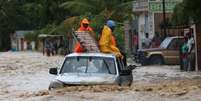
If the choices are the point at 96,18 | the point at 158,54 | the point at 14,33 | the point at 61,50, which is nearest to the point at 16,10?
the point at 14,33

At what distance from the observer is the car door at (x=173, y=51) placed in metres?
33.2

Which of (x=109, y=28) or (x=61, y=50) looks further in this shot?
(x=61, y=50)

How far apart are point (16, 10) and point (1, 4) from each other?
247 centimetres

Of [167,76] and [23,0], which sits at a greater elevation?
[23,0]

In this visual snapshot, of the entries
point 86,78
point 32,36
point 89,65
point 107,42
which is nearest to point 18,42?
point 32,36

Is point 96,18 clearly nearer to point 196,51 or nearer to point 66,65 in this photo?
point 196,51

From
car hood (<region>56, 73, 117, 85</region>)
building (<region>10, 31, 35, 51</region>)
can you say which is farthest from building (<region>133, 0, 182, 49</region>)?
building (<region>10, 31, 35, 51</region>)

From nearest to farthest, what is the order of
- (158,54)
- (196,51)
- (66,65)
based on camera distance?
(66,65) → (196,51) → (158,54)

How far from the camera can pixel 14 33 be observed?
111m

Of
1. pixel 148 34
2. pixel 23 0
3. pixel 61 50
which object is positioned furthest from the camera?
pixel 23 0

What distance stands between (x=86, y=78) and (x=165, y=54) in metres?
18.8

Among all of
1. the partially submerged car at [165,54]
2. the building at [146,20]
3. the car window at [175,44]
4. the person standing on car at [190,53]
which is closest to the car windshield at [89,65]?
the person standing on car at [190,53]

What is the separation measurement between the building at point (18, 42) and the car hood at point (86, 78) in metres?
92.9

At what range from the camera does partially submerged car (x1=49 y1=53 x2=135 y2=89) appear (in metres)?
14.7
